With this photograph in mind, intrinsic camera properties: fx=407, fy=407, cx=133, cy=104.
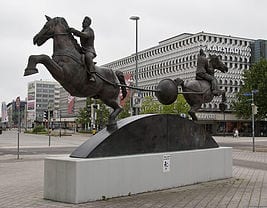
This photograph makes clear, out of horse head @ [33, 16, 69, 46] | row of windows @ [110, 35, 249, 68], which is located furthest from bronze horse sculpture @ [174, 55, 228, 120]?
row of windows @ [110, 35, 249, 68]

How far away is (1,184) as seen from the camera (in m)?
12.1

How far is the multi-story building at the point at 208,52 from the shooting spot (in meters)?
81.7

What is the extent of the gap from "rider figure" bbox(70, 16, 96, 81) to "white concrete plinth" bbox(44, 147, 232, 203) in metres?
2.35

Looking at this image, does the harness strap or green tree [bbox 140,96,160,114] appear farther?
green tree [bbox 140,96,160,114]

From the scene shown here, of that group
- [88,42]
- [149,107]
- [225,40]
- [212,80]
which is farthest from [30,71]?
[225,40]

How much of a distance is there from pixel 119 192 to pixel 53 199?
1.61 m

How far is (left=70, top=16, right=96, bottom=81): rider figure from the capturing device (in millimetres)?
10297

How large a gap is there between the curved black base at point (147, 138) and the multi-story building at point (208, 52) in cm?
6445

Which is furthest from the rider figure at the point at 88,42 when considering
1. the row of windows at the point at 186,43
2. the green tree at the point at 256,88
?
the row of windows at the point at 186,43

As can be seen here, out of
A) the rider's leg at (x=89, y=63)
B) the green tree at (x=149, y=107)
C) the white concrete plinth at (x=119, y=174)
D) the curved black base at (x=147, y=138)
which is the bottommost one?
the white concrete plinth at (x=119, y=174)

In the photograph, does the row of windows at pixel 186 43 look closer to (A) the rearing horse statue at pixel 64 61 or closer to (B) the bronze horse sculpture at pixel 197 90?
(B) the bronze horse sculpture at pixel 197 90

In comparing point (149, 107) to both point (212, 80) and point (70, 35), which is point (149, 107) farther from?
point (70, 35)

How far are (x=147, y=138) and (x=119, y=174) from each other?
1670 millimetres

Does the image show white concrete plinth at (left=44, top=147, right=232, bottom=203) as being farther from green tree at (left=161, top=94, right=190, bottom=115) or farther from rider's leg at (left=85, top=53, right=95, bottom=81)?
green tree at (left=161, top=94, right=190, bottom=115)
